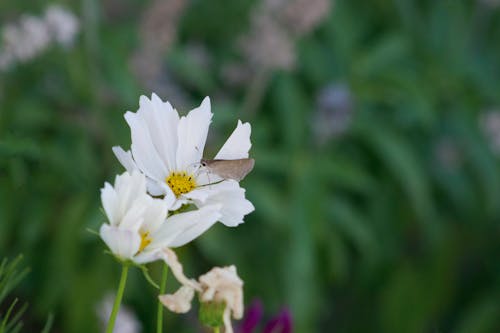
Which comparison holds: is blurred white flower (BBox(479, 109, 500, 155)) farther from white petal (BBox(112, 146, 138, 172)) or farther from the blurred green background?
white petal (BBox(112, 146, 138, 172))

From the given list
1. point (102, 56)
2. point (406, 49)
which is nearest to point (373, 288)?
point (406, 49)

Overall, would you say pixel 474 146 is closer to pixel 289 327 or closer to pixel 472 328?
pixel 472 328

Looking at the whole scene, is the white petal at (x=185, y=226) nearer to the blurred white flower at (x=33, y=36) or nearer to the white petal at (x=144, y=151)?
the white petal at (x=144, y=151)

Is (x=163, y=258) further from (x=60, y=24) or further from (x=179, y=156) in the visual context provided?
(x=60, y=24)

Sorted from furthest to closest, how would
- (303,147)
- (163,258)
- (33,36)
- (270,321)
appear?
(303,147), (33,36), (270,321), (163,258)

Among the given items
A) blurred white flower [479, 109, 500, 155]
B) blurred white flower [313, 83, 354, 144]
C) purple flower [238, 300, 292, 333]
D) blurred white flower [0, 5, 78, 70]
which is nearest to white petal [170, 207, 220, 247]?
purple flower [238, 300, 292, 333]

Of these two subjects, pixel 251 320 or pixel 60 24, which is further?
pixel 60 24

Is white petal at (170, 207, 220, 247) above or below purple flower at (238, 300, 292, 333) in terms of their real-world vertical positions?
below

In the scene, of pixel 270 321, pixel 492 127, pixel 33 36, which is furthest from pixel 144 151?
pixel 492 127
